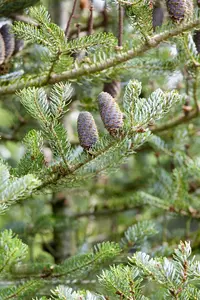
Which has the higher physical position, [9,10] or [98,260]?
[9,10]

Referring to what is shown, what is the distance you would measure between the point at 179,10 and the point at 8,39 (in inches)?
11.0

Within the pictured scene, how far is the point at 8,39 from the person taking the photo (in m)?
0.79

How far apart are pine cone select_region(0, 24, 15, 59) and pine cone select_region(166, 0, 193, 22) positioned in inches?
10.3

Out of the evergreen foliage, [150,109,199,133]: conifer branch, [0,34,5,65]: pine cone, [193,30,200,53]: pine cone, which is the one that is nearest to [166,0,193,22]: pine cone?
the evergreen foliage

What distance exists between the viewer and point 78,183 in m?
0.72

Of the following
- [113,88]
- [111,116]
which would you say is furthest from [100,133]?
[111,116]

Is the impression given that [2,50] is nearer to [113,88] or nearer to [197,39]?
[113,88]

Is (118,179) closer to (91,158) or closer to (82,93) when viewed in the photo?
(82,93)

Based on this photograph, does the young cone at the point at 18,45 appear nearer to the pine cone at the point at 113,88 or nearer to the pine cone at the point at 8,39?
the pine cone at the point at 8,39

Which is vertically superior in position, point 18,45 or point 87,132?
point 18,45

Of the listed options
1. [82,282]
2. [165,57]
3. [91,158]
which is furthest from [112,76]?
[82,282]

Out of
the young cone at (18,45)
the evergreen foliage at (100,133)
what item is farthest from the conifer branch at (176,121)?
the young cone at (18,45)

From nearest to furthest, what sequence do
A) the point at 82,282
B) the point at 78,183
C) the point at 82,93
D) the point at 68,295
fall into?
the point at 68,295 < the point at 78,183 < the point at 82,282 < the point at 82,93

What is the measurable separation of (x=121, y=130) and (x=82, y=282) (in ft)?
1.04
